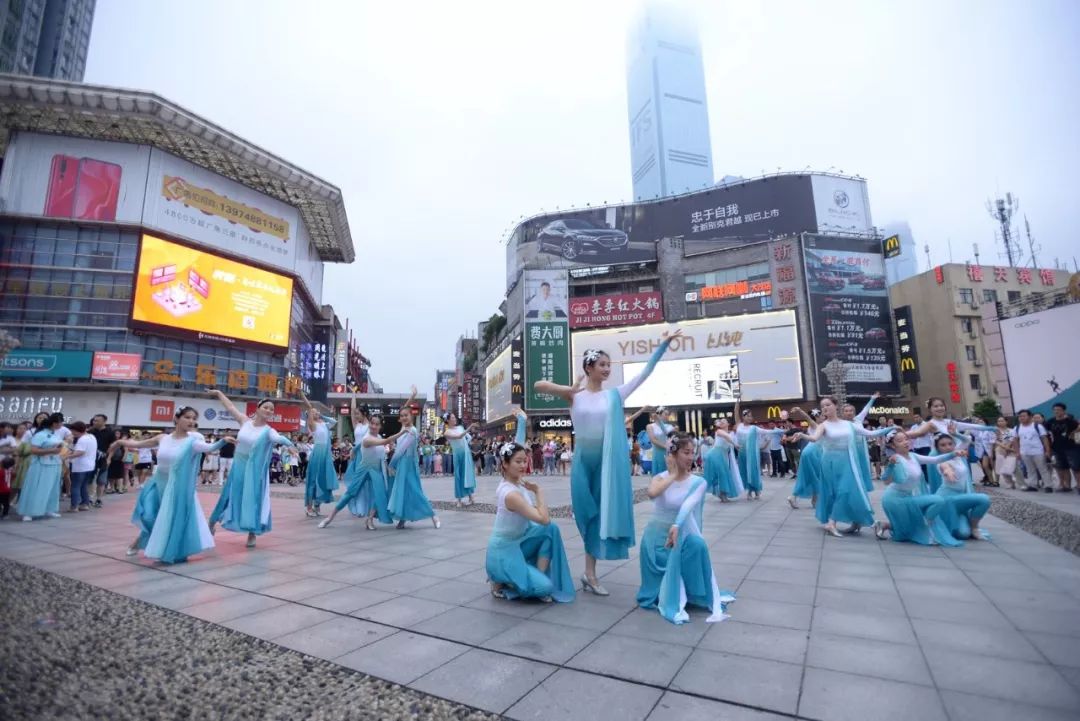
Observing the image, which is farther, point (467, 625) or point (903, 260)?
point (903, 260)

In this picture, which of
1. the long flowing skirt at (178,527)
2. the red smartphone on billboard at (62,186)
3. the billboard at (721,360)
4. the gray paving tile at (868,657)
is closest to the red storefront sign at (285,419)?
the red smartphone on billboard at (62,186)

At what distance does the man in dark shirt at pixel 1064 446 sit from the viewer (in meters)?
11.0

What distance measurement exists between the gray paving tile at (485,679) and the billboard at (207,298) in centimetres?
3458

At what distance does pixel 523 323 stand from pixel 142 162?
87.8ft

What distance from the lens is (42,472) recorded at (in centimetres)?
934

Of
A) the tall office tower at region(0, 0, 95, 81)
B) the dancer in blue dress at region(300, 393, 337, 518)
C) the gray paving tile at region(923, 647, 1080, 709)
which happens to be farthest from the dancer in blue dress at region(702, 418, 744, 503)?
the tall office tower at region(0, 0, 95, 81)

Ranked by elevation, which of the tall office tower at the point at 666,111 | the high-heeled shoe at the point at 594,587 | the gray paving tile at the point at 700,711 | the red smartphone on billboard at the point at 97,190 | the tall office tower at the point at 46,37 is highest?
the tall office tower at the point at 666,111

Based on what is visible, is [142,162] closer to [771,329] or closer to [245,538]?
[245,538]

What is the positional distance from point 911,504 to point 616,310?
35229mm

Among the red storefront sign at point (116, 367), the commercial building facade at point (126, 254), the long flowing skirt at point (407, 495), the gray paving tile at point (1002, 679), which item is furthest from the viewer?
the commercial building facade at point (126, 254)

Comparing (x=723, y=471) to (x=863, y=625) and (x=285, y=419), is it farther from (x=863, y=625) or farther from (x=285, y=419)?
(x=285, y=419)

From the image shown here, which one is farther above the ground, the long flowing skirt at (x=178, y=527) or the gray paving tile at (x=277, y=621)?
the long flowing skirt at (x=178, y=527)

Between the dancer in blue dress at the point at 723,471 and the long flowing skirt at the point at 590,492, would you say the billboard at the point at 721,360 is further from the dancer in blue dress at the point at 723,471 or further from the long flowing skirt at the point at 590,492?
the long flowing skirt at the point at 590,492

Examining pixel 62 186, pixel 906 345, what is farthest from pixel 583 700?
pixel 906 345
